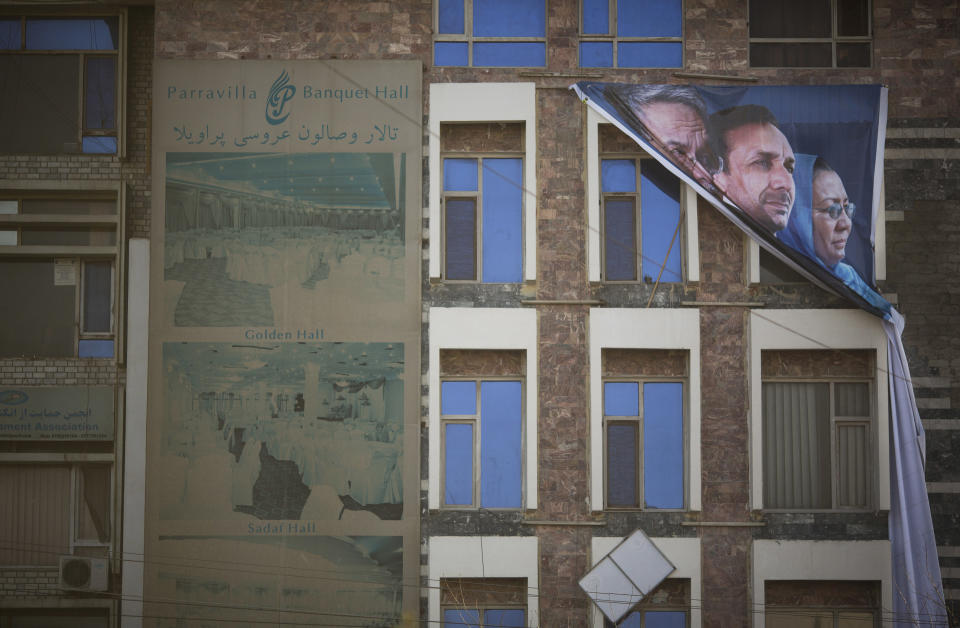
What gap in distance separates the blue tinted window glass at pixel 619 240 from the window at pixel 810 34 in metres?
2.99

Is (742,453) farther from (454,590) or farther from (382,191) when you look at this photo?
(382,191)

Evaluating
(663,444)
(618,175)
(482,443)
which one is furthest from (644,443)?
(618,175)

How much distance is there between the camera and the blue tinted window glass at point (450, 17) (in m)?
13.7

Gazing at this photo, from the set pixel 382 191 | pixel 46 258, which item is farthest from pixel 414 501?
pixel 46 258

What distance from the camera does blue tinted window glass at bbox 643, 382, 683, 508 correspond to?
43.8 ft

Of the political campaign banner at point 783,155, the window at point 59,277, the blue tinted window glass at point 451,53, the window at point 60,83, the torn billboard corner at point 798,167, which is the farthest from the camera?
the window at point 60,83

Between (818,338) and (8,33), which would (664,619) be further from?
(8,33)

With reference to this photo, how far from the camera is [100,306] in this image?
46.7ft

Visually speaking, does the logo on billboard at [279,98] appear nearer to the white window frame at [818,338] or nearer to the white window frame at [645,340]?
the white window frame at [645,340]

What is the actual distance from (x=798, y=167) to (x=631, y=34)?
10.3 ft

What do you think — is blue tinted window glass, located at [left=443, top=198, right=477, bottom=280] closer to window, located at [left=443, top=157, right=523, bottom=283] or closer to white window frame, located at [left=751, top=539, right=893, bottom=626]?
window, located at [left=443, top=157, right=523, bottom=283]

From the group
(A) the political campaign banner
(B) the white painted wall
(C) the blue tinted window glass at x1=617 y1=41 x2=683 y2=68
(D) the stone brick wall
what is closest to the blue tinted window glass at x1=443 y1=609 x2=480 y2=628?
(B) the white painted wall

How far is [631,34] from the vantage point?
13766mm

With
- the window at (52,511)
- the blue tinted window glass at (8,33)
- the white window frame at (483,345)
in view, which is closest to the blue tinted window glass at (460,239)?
the white window frame at (483,345)
